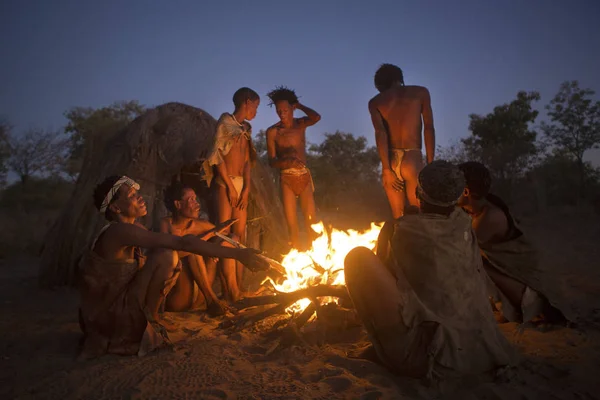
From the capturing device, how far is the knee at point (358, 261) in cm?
226

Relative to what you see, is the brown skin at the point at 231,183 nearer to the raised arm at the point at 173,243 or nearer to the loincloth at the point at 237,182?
the loincloth at the point at 237,182

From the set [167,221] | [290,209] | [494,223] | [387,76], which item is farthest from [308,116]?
[494,223]

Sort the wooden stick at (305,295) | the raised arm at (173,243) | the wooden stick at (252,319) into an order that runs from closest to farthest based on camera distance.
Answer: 1. the raised arm at (173,243)
2. the wooden stick at (305,295)
3. the wooden stick at (252,319)

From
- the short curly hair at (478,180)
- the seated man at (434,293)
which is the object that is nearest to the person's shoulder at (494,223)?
the short curly hair at (478,180)

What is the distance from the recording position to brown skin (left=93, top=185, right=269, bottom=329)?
2.69m

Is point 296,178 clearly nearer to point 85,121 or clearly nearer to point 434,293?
point 434,293

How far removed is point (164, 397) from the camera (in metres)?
2.18

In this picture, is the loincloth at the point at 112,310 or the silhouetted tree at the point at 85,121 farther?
the silhouetted tree at the point at 85,121

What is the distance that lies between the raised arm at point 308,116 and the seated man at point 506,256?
9.03ft

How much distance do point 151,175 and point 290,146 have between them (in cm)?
232

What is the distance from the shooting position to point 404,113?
4.90 metres

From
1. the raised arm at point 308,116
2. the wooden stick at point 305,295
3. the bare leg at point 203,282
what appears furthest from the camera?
the raised arm at point 308,116

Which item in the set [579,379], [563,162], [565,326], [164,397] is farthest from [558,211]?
[164,397]

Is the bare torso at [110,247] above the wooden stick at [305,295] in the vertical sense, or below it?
above
